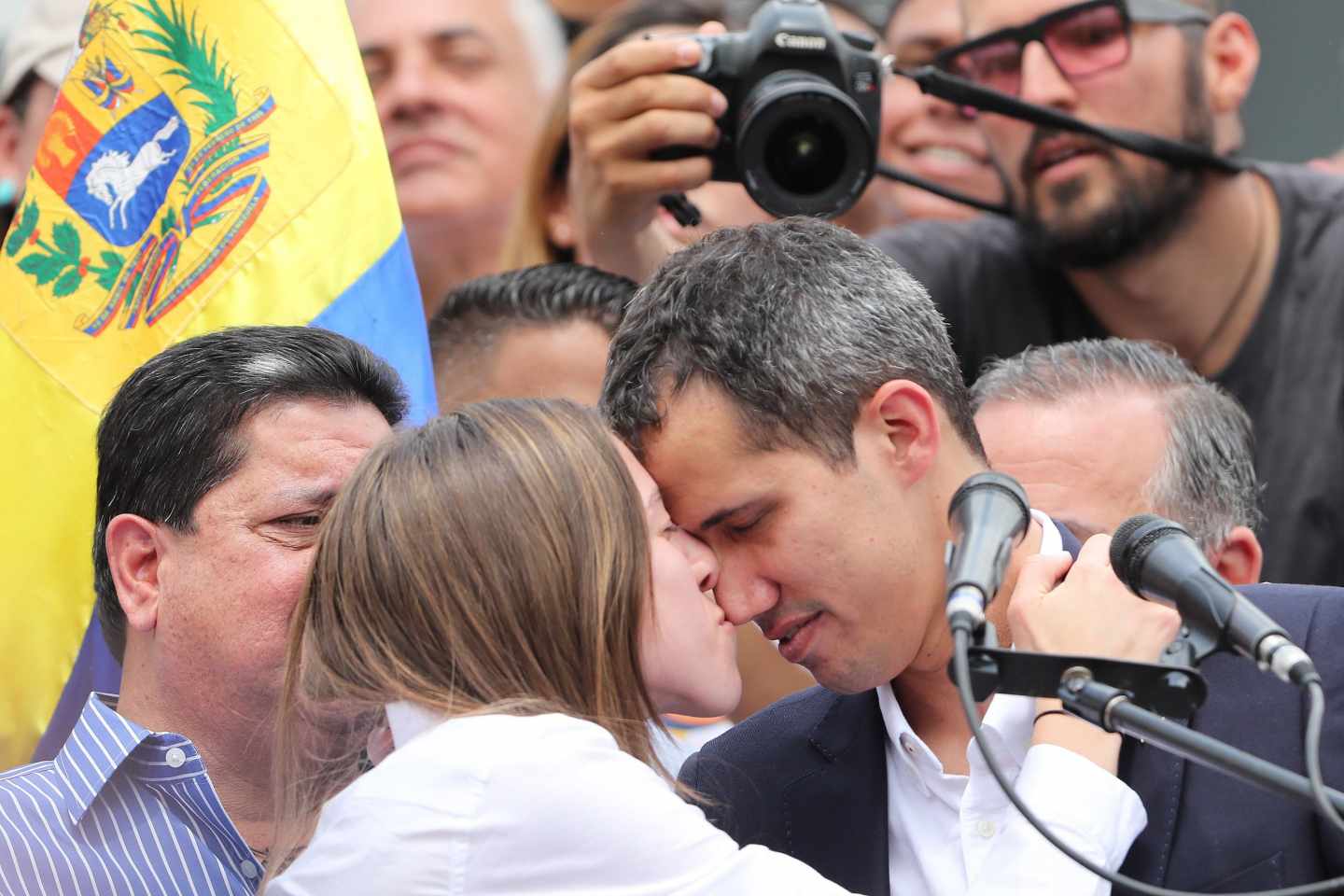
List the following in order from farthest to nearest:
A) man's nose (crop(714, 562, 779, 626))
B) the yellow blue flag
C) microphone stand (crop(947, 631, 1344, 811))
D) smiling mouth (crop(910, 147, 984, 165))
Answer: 1. smiling mouth (crop(910, 147, 984, 165))
2. the yellow blue flag
3. man's nose (crop(714, 562, 779, 626))
4. microphone stand (crop(947, 631, 1344, 811))

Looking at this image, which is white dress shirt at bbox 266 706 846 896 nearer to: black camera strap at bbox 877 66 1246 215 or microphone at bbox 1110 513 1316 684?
microphone at bbox 1110 513 1316 684

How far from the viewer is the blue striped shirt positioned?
245cm

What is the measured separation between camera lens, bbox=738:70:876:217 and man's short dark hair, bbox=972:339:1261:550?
1.55 ft

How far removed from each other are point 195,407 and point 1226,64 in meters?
2.36

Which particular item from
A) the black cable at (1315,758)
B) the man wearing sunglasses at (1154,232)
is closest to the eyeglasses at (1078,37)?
the man wearing sunglasses at (1154,232)

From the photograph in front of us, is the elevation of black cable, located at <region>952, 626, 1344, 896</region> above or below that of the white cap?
below

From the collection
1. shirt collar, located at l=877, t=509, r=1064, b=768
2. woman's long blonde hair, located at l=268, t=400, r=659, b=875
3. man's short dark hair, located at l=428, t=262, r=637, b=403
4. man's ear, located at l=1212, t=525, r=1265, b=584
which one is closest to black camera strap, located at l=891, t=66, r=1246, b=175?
man's short dark hair, located at l=428, t=262, r=637, b=403

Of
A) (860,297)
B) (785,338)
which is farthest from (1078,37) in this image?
(785,338)

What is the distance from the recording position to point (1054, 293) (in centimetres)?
394

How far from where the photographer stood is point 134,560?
2.69m

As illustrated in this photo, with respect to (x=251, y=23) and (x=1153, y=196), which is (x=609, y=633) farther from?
(x=1153, y=196)

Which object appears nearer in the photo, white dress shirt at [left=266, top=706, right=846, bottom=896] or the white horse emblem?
white dress shirt at [left=266, top=706, right=846, bottom=896]

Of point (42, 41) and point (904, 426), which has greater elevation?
point (42, 41)

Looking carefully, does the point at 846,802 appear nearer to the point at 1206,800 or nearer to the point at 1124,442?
the point at 1206,800
